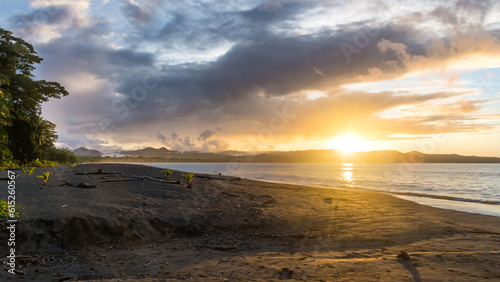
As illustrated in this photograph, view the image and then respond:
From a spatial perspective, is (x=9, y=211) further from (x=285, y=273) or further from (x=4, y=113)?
(x=4, y=113)

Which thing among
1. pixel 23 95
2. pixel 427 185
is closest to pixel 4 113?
pixel 23 95

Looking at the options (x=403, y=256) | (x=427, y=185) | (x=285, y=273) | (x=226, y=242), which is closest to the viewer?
(x=285, y=273)

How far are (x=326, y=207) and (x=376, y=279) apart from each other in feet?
31.4

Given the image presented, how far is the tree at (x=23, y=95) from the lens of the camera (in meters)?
29.9

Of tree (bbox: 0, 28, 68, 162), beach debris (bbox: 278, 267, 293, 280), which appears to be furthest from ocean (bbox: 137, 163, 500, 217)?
tree (bbox: 0, 28, 68, 162)

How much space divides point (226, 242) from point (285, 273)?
3199 millimetres

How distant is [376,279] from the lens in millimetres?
5887

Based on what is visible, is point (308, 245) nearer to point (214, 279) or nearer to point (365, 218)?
point (214, 279)

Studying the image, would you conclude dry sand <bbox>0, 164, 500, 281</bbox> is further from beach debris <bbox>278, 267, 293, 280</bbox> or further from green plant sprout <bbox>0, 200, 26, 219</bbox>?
green plant sprout <bbox>0, 200, 26, 219</bbox>

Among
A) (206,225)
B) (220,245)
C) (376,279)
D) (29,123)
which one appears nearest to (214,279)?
(220,245)

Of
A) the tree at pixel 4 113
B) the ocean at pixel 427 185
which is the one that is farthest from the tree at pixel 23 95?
the ocean at pixel 427 185

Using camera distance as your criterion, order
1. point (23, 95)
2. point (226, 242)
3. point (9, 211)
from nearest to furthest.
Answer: point (9, 211) < point (226, 242) < point (23, 95)

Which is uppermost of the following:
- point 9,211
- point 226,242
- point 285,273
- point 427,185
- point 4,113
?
point 4,113

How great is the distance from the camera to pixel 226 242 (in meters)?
8.98
